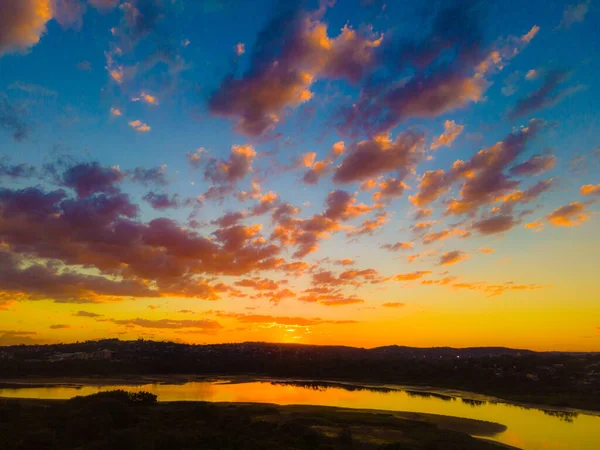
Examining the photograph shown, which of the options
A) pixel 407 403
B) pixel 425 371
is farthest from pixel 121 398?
pixel 425 371

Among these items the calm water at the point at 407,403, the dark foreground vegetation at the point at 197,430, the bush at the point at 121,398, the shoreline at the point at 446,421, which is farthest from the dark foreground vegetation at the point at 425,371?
the bush at the point at 121,398

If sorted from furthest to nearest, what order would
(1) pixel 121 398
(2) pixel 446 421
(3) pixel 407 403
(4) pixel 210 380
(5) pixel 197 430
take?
(4) pixel 210 380
(3) pixel 407 403
(1) pixel 121 398
(2) pixel 446 421
(5) pixel 197 430

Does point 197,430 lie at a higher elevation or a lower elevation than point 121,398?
lower

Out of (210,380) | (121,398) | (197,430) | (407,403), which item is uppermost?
(121,398)

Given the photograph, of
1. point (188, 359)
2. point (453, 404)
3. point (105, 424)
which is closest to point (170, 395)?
point (105, 424)

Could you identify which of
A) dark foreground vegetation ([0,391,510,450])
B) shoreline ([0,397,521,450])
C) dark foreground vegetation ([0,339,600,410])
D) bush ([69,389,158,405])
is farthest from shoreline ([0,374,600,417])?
bush ([69,389,158,405])

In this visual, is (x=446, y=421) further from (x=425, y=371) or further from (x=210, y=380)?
(x=210, y=380)
